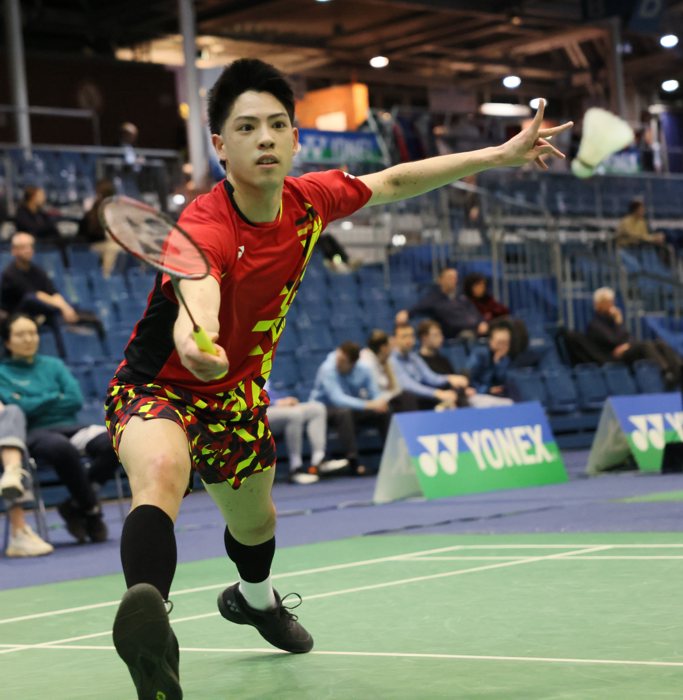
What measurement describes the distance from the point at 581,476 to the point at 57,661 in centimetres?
804

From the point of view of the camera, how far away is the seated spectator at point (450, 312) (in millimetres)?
15695

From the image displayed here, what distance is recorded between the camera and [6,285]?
1235 cm

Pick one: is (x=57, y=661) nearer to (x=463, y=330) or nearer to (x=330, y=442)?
(x=330, y=442)

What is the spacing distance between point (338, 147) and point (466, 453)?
10083mm

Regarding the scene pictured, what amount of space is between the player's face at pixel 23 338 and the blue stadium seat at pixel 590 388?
8.72 meters

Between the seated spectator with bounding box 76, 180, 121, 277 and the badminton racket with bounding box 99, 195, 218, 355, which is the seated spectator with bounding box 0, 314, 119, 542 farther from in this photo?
the seated spectator with bounding box 76, 180, 121, 277

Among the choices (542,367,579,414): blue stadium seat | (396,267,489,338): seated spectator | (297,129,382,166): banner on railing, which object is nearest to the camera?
(396,267,489,338): seated spectator

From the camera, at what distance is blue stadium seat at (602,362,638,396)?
16.3 metres

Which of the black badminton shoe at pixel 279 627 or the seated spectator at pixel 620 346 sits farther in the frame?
the seated spectator at pixel 620 346

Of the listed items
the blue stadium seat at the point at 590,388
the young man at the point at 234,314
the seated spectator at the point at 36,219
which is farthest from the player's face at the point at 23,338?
the blue stadium seat at the point at 590,388

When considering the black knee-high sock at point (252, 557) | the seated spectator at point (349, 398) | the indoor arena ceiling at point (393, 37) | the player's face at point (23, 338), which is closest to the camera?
the black knee-high sock at point (252, 557)

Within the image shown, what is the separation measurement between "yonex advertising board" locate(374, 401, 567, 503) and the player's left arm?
6094 mm

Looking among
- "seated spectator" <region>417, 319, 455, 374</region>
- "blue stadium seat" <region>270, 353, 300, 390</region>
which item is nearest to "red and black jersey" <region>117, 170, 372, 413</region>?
"seated spectator" <region>417, 319, 455, 374</region>

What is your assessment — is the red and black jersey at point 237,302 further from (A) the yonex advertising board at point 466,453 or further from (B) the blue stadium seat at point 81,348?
(B) the blue stadium seat at point 81,348
